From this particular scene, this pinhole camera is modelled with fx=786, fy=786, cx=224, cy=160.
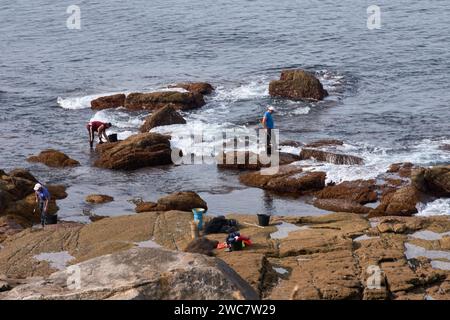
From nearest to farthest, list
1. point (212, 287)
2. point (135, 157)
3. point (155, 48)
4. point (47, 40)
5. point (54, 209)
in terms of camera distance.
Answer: point (212, 287), point (54, 209), point (135, 157), point (155, 48), point (47, 40)

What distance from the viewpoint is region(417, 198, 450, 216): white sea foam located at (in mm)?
26875

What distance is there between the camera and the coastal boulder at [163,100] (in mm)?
44125

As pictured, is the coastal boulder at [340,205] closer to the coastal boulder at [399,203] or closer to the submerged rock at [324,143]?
the coastal boulder at [399,203]

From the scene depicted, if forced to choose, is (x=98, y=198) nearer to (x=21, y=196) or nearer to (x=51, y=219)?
(x=21, y=196)

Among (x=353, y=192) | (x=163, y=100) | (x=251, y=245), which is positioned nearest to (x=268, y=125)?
(x=353, y=192)

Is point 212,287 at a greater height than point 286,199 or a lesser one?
greater

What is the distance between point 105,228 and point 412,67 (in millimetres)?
33583

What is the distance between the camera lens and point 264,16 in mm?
73188

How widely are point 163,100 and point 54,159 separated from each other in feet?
36.3

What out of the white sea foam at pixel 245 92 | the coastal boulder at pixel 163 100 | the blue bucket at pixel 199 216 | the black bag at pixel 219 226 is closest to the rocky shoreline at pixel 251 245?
the black bag at pixel 219 226

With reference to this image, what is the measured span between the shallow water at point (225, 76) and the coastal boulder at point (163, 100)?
38.4 inches

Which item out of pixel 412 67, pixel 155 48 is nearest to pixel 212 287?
pixel 412 67

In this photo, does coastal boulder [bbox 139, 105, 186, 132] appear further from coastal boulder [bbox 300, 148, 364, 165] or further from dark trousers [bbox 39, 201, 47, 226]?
dark trousers [bbox 39, 201, 47, 226]
